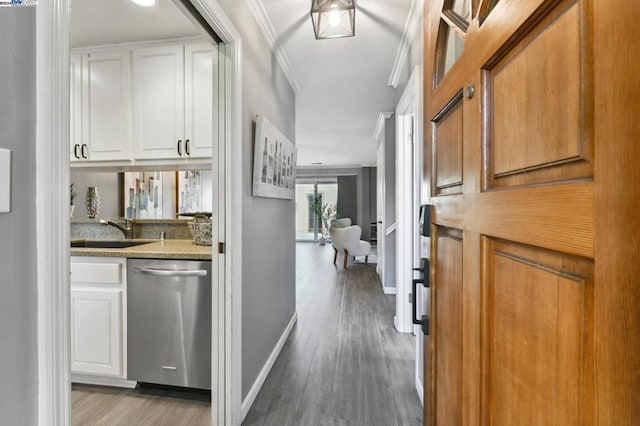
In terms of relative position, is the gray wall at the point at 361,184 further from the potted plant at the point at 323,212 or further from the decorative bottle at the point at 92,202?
the decorative bottle at the point at 92,202

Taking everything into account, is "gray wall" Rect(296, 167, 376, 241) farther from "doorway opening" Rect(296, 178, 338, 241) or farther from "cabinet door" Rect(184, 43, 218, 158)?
"cabinet door" Rect(184, 43, 218, 158)

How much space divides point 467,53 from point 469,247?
0.47 m

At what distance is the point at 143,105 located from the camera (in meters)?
2.23

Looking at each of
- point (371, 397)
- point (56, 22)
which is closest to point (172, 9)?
point (56, 22)

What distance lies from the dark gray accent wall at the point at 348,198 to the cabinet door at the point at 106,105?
774 centimetres

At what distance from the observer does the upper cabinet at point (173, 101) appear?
2.16 m

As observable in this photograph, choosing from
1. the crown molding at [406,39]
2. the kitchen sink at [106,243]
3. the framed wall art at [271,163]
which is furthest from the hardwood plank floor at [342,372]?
the crown molding at [406,39]

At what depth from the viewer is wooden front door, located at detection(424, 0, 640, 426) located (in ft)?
1.12

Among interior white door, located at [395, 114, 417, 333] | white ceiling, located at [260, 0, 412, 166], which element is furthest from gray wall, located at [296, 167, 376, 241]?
interior white door, located at [395, 114, 417, 333]
